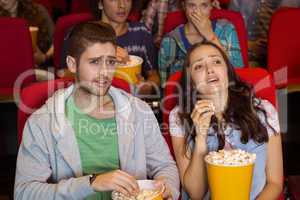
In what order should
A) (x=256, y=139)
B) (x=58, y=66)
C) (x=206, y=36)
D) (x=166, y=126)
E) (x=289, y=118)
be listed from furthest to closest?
(x=289, y=118)
(x=58, y=66)
(x=206, y=36)
(x=166, y=126)
(x=256, y=139)

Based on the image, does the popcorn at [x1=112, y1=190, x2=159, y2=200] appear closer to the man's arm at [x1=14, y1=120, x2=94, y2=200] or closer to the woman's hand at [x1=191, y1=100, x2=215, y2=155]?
the man's arm at [x1=14, y1=120, x2=94, y2=200]

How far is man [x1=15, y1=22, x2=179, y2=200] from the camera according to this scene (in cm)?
191

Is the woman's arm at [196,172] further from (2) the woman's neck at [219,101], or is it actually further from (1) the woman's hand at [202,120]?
(2) the woman's neck at [219,101]

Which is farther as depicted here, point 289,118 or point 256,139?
point 289,118

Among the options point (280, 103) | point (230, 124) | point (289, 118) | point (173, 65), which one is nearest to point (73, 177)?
point (230, 124)

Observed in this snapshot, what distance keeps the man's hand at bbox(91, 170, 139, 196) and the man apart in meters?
0.10

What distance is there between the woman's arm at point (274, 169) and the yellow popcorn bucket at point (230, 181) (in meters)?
0.35

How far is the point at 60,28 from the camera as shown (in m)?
3.25

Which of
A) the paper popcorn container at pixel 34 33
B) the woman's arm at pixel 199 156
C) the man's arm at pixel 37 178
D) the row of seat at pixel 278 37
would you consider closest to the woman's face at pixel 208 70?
the woman's arm at pixel 199 156

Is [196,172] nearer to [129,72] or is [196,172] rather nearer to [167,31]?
[129,72]

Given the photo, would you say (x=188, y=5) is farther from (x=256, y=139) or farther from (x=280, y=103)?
(x=256, y=139)

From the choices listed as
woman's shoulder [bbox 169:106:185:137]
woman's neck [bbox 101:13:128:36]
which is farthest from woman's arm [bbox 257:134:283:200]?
woman's neck [bbox 101:13:128:36]

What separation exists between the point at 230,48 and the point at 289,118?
911 millimetres

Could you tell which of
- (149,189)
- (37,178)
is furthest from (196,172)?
(37,178)
